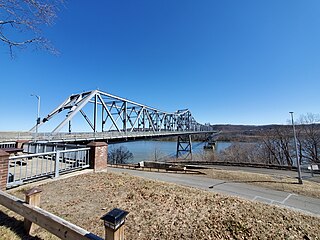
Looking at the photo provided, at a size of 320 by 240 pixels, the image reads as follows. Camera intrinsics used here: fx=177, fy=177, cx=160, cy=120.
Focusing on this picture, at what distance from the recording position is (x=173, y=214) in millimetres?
4238

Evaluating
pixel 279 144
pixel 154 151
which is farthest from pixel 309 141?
pixel 154 151

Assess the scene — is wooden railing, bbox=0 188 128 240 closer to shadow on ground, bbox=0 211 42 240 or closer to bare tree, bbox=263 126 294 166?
shadow on ground, bbox=0 211 42 240

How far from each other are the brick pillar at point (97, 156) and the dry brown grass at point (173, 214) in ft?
7.06

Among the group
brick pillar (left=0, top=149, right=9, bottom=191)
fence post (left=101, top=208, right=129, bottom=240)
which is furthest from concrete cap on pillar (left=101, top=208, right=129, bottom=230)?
brick pillar (left=0, top=149, right=9, bottom=191)

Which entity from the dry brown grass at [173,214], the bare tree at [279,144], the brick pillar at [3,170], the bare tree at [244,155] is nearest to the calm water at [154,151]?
the bare tree at [244,155]

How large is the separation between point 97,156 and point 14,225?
15.4ft

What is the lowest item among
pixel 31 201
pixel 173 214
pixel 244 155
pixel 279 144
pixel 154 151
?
pixel 244 155

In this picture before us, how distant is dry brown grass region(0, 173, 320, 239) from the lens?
3.57m

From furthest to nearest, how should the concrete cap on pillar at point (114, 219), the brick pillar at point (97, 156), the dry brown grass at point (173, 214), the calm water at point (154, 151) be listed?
1. the calm water at point (154, 151)
2. the brick pillar at point (97, 156)
3. the dry brown grass at point (173, 214)
4. the concrete cap on pillar at point (114, 219)

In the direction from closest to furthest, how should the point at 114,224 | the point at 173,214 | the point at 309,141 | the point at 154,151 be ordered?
the point at 114,224
the point at 173,214
the point at 309,141
the point at 154,151

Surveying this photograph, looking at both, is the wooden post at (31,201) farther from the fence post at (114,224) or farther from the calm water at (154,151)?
the calm water at (154,151)

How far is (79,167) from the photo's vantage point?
7934 mm

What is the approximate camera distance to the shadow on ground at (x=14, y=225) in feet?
10.8

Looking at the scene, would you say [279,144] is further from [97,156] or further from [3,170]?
[3,170]
